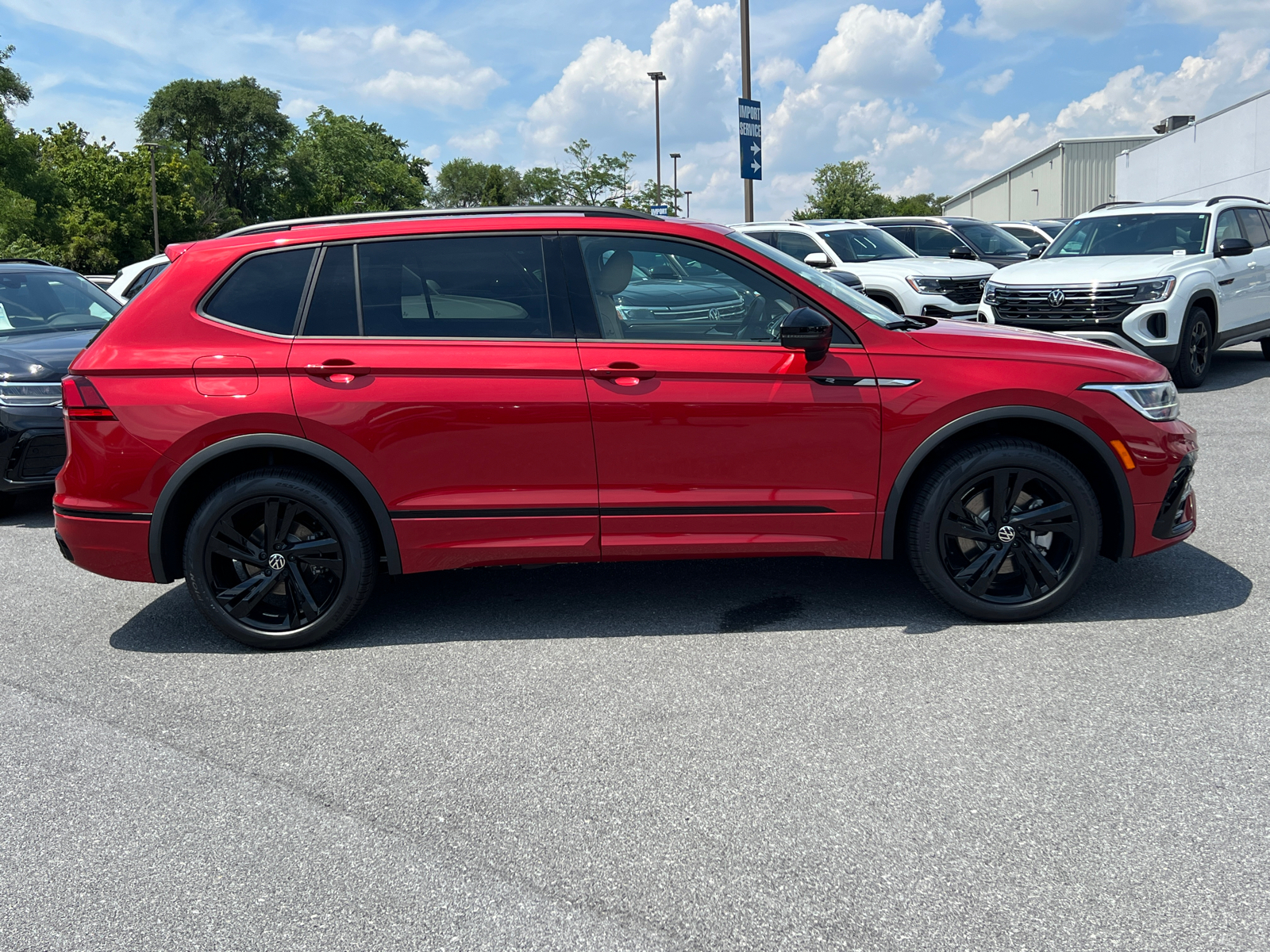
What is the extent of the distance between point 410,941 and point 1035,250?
14.5 m

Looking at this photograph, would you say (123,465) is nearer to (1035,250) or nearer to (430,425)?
(430,425)

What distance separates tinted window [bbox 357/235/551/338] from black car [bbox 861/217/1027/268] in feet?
38.7

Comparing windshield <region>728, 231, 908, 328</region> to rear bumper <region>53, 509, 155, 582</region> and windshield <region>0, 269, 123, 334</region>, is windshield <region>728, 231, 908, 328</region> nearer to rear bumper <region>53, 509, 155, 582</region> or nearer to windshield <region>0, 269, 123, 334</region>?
rear bumper <region>53, 509, 155, 582</region>

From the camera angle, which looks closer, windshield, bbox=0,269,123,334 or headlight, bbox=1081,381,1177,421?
headlight, bbox=1081,381,1177,421

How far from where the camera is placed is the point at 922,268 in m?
13.1

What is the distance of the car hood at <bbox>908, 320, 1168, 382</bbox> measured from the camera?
441 centimetres

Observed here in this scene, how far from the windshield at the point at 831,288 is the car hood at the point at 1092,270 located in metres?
6.56

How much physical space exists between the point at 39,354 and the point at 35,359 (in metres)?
0.14

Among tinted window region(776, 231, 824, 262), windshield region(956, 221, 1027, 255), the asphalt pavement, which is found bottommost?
the asphalt pavement

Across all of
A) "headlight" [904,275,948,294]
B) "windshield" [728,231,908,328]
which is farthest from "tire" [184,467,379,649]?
"headlight" [904,275,948,294]

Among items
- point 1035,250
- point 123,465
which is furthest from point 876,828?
point 1035,250

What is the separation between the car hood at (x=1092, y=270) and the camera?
33.9 feet

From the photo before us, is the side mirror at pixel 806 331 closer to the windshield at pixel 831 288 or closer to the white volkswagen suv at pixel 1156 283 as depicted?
the windshield at pixel 831 288

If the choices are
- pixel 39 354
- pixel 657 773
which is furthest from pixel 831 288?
pixel 39 354
